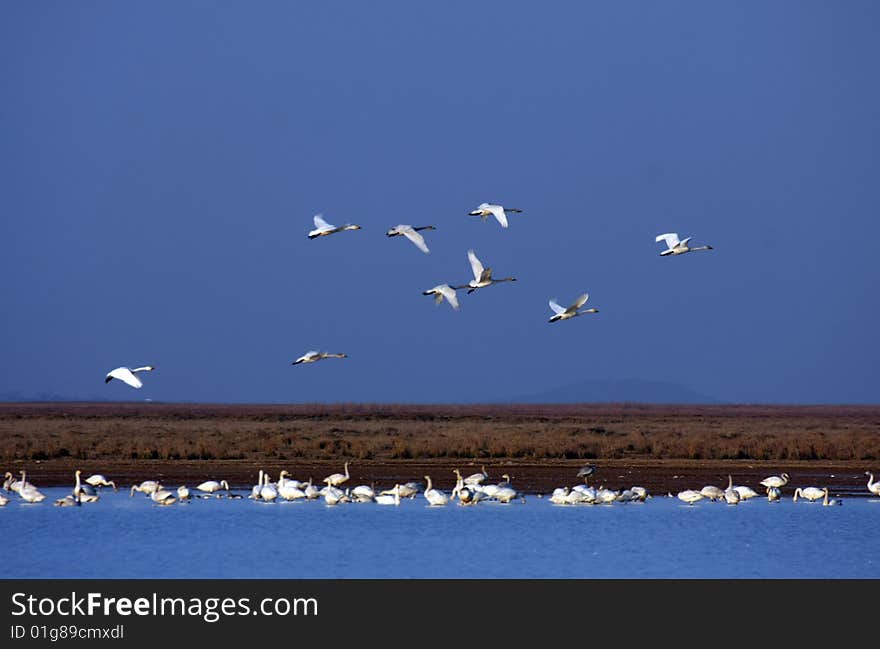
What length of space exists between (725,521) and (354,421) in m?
39.5

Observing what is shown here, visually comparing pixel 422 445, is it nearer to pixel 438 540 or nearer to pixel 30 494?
pixel 30 494

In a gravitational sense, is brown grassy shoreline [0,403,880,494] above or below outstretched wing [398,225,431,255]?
below

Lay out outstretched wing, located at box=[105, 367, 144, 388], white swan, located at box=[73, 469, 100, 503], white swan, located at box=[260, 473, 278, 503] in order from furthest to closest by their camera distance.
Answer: white swan, located at box=[260, 473, 278, 503], white swan, located at box=[73, 469, 100, 503], outstretched wing, located at box=[105, 367, 144, 388]

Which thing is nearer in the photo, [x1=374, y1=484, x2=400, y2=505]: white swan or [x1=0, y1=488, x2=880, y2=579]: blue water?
[x1=0, y1=488, x2=880, y2=579]: blue water

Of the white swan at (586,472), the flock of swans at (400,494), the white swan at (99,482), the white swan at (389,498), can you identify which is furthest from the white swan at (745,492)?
the white swan at (99,482)

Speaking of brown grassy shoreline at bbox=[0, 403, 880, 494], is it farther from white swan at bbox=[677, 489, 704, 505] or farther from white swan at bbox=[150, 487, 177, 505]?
white swan at bbox=[150, 487, 177, 505]

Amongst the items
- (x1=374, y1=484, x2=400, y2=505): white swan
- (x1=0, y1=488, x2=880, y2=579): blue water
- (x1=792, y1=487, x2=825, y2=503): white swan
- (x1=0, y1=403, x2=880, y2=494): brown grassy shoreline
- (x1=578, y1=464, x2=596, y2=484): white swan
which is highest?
(x1=0, y1=403, x2=880, y2=494): brown grassy shoreline

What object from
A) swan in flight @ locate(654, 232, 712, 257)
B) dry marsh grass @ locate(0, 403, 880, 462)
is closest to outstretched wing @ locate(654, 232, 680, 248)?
swan in flight @ locate(654, 232, 712, 257)

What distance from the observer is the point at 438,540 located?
26422 mm

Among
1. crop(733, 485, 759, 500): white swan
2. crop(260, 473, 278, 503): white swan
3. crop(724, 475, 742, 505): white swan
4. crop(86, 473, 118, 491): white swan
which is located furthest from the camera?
crop(86, 473, 118, 491): white swan

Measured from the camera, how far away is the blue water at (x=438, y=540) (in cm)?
2369

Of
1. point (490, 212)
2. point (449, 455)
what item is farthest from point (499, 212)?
point (449, 455)

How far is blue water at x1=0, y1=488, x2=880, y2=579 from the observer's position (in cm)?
2369
